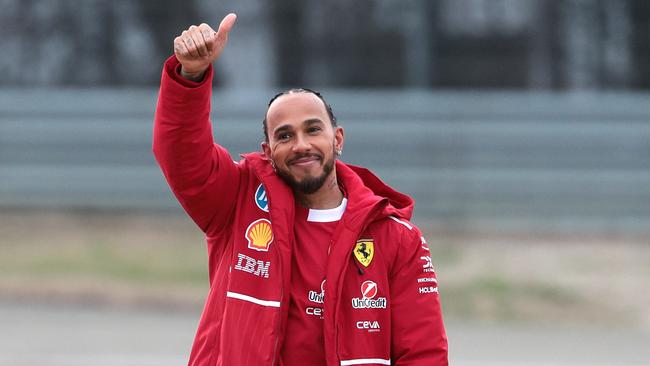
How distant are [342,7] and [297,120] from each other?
643 cm

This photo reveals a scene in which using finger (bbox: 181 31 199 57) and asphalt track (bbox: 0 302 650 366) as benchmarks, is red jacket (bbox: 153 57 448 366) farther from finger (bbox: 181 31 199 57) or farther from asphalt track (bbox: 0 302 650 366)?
asphalt track (bbox: 0 302 650 366)

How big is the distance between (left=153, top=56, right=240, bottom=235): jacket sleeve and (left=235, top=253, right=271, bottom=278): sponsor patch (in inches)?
7.1

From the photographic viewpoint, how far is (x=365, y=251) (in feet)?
11.4

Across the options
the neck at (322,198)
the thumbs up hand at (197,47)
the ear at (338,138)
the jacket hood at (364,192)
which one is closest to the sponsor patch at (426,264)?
the jacket hood at (364,192)

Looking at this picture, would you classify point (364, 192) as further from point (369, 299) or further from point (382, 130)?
point (382, 130)

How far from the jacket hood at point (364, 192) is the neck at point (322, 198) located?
5cm

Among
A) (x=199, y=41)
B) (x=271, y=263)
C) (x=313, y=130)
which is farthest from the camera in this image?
(x=313, y=130)

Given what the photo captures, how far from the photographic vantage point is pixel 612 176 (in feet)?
32.4

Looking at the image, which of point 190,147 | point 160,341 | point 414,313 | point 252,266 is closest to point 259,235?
point 252,266

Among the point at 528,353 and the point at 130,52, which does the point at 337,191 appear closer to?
the point at 528,353

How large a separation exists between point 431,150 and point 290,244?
22.3 ft

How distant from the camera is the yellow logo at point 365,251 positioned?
11.3 feet

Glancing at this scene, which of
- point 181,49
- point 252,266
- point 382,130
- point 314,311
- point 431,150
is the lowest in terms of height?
point 314,311

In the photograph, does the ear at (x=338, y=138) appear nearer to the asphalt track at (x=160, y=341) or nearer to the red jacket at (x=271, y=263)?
the red jacket at (x=271, y=263)
